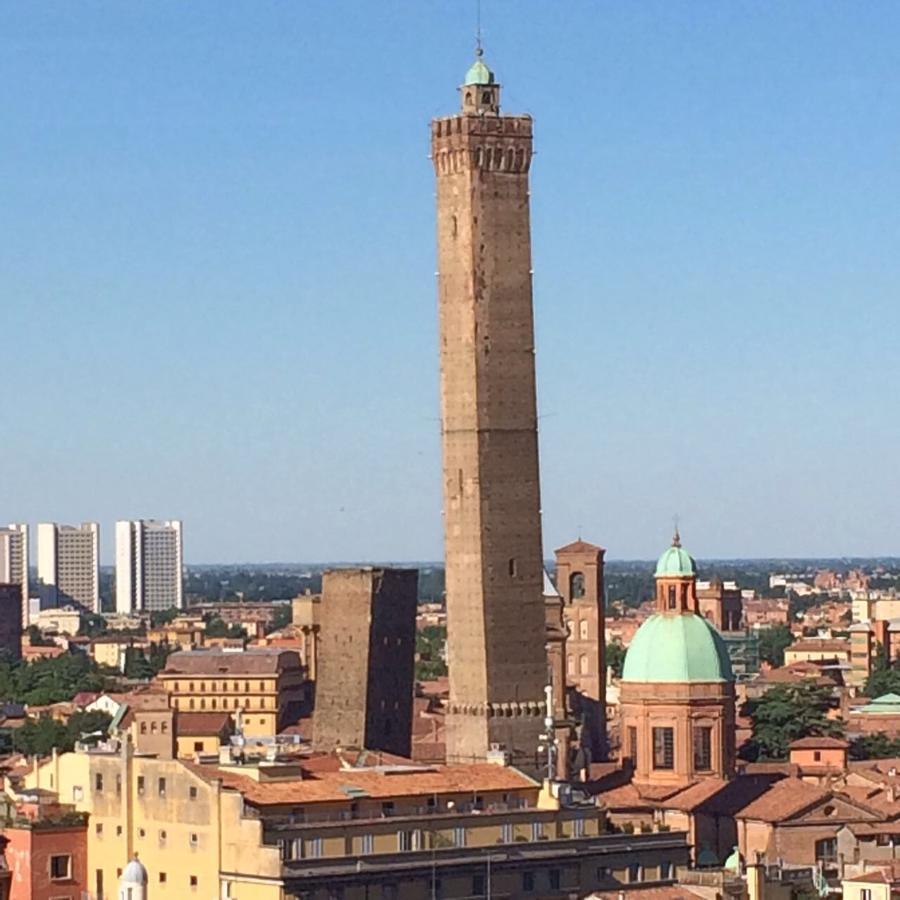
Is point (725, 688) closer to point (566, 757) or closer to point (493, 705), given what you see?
point (566, 757)

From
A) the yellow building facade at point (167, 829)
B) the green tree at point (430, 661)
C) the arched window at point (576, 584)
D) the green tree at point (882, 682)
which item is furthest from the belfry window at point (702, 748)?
the green tree at point (430, 661)

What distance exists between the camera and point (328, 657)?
90250 mm

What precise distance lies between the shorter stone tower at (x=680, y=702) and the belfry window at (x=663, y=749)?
0.03m

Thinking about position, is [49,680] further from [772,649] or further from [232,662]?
[772,649]

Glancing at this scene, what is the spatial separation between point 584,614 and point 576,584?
8.21 feet

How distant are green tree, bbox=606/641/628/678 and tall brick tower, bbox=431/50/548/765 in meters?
75.1

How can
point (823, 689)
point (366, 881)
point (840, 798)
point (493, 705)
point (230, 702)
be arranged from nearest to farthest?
point (366, 881) → point (493, 705) → point (840, 798) → point (823, 689) → point (230, 702)

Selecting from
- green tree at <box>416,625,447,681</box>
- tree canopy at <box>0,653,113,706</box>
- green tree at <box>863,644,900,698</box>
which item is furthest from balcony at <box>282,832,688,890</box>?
tree canopy at <box>0,653,113,706</box>

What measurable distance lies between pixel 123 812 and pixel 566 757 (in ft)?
84.9

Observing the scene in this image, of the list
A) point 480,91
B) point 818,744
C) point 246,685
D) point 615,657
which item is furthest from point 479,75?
point 615,657

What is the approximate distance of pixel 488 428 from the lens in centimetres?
8038

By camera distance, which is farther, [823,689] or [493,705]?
[823,689]

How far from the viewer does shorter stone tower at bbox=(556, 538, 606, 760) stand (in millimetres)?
121125

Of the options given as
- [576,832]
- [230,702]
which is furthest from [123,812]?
[230,702]
